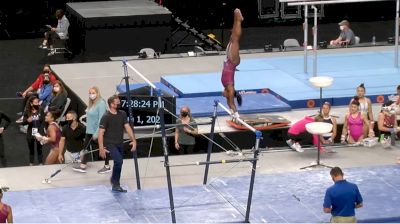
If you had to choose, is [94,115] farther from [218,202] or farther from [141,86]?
[141,86]

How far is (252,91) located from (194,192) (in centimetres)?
469

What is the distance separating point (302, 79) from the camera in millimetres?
19562

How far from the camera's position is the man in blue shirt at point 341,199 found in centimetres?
1184

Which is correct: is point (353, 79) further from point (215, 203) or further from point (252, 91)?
point (215, 203)

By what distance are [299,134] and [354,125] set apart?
0.82 m

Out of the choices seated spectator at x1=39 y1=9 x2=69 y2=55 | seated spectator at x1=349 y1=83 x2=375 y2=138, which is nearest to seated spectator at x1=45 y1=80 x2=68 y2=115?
seated spectator at x1=349 y1=83 x2=375 y2=138

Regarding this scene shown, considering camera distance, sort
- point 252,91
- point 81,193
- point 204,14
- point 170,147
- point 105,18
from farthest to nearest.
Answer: point 204,14 < point 105,18 < point 252,91 < point 170,147 < point 81,193

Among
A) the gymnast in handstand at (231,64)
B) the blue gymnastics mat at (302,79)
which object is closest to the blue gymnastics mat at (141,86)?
the blue gymnastics mat at (302,79)

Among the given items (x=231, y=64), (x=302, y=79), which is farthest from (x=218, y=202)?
(x=302, y=79)

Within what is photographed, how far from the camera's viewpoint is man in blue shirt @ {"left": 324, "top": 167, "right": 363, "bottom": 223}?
38.9ft

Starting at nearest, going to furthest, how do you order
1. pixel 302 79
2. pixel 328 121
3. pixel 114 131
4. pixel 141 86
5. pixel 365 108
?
pixel 114 131 < pixel 328 121 < pixel 365 108 < pixel 141 86 < pixel 302 79

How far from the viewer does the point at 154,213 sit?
1347 cm

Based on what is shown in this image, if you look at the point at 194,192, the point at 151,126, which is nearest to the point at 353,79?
the point at 151,126

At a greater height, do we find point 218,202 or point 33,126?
point 33,126
